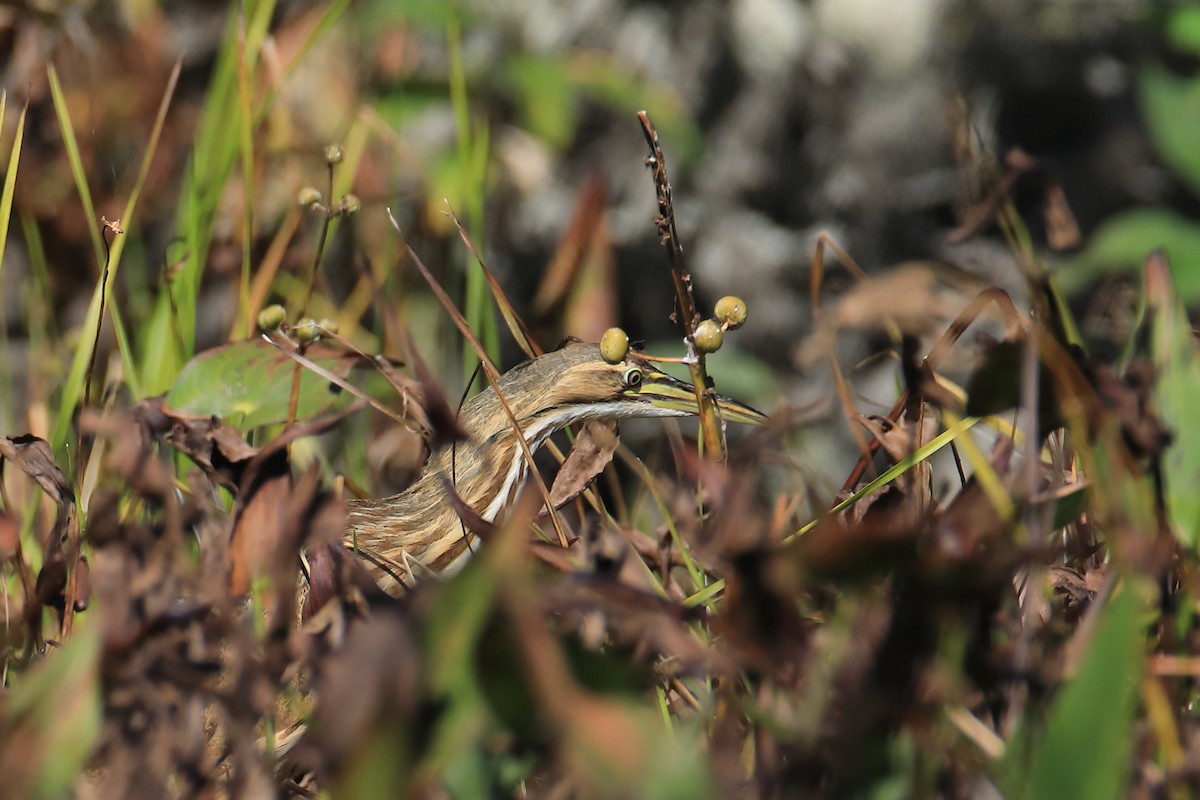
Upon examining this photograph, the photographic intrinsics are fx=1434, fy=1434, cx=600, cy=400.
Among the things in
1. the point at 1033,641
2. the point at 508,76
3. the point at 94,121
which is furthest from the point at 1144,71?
the point at 1033,641

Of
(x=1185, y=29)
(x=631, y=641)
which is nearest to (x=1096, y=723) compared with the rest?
(x=631, y=641)

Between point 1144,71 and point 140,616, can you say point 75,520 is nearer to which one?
point 140,616

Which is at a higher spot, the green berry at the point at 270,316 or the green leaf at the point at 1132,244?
the green berry at the point at 270,316

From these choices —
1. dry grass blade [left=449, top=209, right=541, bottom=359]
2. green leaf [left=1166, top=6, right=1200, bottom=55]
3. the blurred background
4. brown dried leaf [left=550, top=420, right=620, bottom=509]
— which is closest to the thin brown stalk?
brown dried leaf [left=550, top=420, right=620, bottom=509]

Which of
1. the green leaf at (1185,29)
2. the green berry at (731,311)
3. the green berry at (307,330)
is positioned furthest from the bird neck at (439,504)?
the green leaf at (1185,29)

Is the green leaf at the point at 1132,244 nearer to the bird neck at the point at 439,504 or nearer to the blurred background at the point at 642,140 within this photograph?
the blurred background at the point at 642,140

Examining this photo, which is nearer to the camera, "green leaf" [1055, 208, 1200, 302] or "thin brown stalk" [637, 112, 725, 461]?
"thin brown stalk" [637, 112, 725, 461]

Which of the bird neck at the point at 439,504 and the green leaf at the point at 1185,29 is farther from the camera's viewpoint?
the green leaf at the point at 1185,29

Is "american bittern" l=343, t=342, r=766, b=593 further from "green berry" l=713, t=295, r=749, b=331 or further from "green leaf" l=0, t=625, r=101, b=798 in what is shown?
"green leaf" l=0, t=625, r=101, b=798
